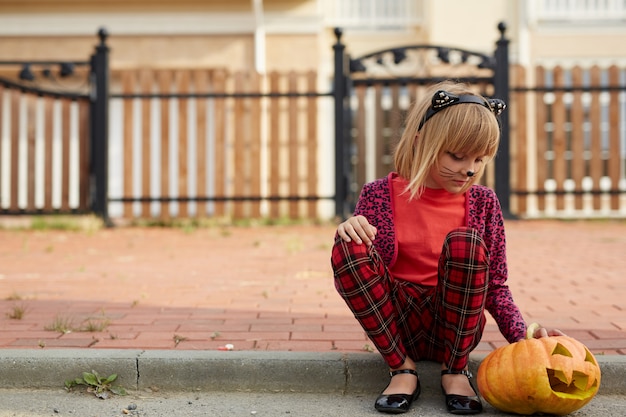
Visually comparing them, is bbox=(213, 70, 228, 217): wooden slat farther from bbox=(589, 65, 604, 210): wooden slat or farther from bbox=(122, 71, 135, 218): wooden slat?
bbox=(589, 65, 604, 210): wooden slat

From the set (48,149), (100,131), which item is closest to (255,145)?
(100,131)

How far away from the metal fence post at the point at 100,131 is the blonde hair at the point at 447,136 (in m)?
7.07

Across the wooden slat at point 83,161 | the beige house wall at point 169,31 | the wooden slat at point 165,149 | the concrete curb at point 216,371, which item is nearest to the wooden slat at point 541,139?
the beige house wall at point 169,31

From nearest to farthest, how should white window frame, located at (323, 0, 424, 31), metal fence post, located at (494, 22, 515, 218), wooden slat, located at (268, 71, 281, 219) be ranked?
1. metal fence post, located at (494, 22, 515, 218)
2. wooden slat, located at (268, 71, 281, 219)
3. white window frame, located at (323, 0, 424, 31)

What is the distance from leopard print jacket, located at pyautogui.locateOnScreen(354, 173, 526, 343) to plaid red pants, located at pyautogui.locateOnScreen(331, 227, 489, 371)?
0.10 m

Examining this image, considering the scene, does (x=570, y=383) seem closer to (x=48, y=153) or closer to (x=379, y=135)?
(x=379, y=135)

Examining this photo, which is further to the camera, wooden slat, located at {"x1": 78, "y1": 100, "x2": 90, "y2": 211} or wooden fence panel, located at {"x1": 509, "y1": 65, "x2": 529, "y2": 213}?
wooden fence panel, located at {"x1": 509, "y1": 65, "x2": 529, "y2": 213}

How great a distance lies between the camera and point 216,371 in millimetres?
3152

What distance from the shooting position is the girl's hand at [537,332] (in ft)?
9.27

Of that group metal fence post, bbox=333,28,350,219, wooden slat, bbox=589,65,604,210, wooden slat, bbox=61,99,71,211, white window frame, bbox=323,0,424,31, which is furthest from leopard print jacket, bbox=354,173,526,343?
white window frame, bbox=323,0,424,31

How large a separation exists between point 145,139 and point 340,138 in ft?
7.91

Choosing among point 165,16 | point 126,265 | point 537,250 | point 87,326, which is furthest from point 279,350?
point 165,16

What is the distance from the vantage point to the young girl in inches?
112

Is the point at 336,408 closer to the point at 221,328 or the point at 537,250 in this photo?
the point at 221,328
